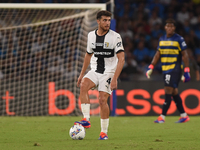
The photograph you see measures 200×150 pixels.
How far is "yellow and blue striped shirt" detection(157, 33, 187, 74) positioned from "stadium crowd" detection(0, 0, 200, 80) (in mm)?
3921

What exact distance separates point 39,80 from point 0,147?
5.22 metres

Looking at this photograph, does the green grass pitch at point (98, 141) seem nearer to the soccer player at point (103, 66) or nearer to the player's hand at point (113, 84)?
the soccer player at point (103, 66)

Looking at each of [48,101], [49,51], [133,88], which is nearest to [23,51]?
[49,51]

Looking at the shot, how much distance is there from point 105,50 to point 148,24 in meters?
7.85

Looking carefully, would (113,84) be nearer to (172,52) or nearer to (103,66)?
(103,66)

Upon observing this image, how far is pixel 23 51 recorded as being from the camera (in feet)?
30.9

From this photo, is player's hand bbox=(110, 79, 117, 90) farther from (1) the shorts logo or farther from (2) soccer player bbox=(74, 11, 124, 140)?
(1) the shorts logo

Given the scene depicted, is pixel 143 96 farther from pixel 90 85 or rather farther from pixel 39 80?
pixel 90 85

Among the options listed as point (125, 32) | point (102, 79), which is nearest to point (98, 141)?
point (102, 79)

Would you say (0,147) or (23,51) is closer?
(0,147)

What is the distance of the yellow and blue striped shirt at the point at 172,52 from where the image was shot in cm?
695

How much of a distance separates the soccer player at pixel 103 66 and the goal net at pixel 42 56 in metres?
3.86

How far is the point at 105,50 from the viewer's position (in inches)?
189

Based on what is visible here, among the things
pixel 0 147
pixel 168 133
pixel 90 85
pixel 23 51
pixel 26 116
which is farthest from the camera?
pixel 23 51
